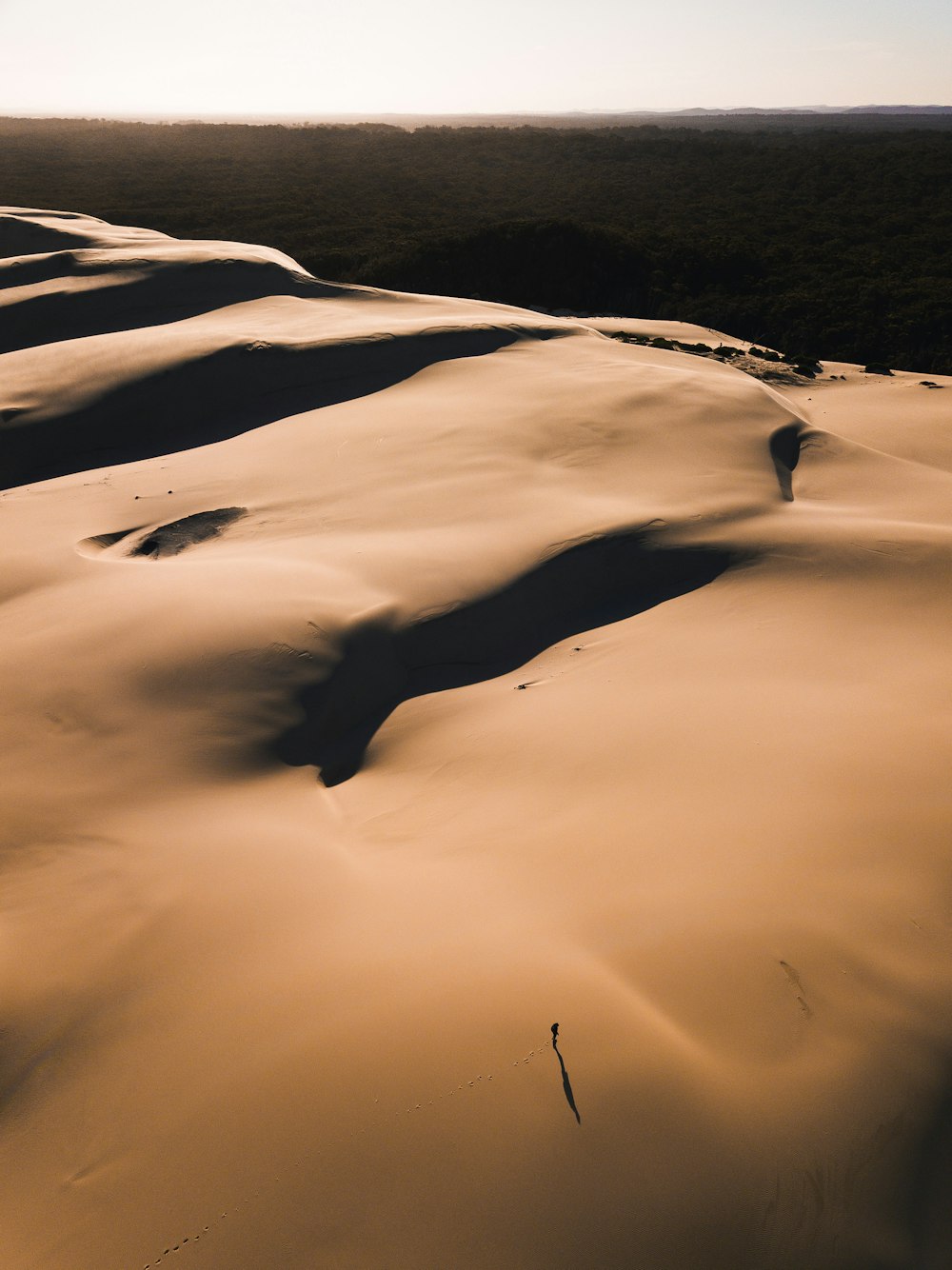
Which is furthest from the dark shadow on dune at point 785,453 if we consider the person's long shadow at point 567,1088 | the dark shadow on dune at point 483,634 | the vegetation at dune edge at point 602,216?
the vegetation at dune edge at point 602,216

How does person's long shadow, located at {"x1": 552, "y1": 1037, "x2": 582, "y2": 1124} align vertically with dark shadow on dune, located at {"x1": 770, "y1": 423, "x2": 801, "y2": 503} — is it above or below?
below

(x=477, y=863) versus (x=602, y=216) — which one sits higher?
(x=602, y=216)

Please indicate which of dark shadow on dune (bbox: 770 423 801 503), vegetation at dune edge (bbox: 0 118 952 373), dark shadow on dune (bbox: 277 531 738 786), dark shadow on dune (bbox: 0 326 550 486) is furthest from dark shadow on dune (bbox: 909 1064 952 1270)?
vegetation at dune edge (bbox: 0 118 952 373)

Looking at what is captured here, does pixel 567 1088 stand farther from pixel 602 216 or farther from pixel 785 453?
pixel 602 216

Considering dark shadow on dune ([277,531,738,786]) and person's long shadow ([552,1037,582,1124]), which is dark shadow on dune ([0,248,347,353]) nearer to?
dark shadow on dune ([277,531,738,786])

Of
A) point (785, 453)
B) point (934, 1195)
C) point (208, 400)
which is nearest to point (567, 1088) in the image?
point (934, 1195)

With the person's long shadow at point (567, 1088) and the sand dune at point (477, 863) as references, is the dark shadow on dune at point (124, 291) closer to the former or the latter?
the sand dune at point (477, 863)
